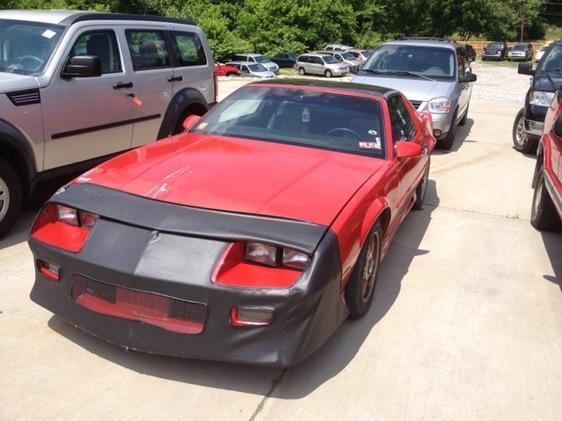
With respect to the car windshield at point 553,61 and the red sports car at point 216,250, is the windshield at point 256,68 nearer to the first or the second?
the car windshield at point 553,61

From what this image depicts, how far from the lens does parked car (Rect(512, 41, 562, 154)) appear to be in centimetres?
834

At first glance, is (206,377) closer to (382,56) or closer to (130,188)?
(130,188)

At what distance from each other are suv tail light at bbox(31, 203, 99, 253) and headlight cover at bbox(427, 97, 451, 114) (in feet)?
21.1

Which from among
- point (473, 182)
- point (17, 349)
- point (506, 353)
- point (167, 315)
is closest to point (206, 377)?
point (167, 315)

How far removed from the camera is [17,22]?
533 centimetres

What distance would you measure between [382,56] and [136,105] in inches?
209

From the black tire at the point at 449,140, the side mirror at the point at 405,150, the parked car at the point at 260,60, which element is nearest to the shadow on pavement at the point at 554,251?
the side mirror at the point at 405,150

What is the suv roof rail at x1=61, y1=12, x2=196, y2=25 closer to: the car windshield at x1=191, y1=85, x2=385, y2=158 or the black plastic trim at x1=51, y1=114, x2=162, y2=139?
the black plastic trim at x1=51, y1=114, x2=162, y2=139

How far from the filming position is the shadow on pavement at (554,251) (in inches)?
177

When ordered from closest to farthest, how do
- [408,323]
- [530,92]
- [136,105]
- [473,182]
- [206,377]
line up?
[206,377] < [408,323] < [136,105] < [473,182] < [530,92]

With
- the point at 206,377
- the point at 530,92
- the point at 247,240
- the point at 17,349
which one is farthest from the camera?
the point at 530,92

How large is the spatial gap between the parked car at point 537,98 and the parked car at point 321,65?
Answer: 26.4m

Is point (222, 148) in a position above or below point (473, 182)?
above

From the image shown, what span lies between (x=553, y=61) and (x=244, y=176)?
778 cm
